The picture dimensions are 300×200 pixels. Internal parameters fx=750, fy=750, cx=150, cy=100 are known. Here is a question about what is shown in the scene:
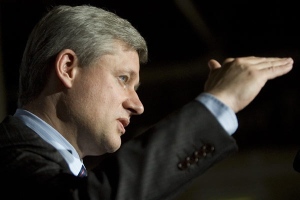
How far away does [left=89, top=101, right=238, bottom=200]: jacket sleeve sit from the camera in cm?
120

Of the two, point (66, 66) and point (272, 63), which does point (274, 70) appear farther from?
point (66, 66)

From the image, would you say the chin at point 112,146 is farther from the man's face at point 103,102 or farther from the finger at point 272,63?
the finger at point 272,63

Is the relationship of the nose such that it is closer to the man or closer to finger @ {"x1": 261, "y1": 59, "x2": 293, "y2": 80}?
the man

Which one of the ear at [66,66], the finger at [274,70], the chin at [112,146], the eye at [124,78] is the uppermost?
the ear at [66,66]

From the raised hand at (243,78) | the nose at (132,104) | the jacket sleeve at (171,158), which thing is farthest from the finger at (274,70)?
the nose at (132,104)

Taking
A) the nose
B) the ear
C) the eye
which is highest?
the ear

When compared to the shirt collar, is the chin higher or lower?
lower

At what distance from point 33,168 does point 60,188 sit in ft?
0.28

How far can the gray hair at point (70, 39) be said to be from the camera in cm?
153

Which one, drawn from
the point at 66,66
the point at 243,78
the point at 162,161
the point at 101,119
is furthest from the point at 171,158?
the point at 66,66

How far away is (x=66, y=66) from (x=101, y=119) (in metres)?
0.14

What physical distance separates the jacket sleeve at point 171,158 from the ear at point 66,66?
330mm

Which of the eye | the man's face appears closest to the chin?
the man's face

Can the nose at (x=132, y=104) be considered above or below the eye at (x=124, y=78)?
below
